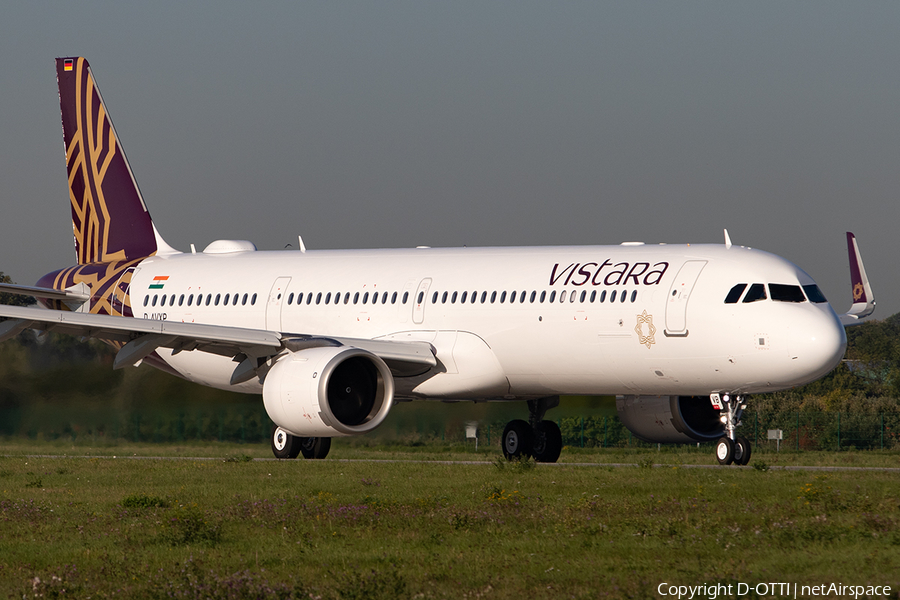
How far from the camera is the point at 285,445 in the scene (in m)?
26.2

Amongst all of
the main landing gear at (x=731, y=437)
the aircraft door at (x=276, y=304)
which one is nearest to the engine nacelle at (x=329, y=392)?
the aircraft door at (x=276, y=304)

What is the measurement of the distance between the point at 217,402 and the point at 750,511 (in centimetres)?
1780

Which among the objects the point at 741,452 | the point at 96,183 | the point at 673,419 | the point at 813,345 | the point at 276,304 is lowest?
the point at 741,452

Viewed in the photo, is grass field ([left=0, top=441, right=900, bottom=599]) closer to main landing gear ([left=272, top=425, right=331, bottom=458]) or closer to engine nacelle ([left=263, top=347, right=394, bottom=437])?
engine nacelle ([left=263, top=347, right=394, bottom=437])

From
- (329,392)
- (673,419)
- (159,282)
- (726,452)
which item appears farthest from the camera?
(159,282)

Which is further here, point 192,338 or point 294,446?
point 294,446

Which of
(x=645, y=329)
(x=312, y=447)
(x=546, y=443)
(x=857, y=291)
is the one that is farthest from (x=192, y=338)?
(x=857, y=291)

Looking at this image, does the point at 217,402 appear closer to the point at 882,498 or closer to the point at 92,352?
the point at 92,352

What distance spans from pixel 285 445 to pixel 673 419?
8177 mm

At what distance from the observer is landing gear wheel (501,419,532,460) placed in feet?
83.7

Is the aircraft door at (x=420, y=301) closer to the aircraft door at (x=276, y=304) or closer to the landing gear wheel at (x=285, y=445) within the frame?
the aircraft door at (x=276, y=304)

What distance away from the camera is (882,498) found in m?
15.4

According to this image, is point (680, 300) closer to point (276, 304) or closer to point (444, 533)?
point (276, 304)

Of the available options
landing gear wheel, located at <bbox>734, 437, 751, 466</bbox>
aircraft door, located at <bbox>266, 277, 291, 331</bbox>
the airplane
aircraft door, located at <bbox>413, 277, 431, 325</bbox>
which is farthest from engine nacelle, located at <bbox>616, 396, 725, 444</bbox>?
aircraft door, located at <bbox>266, 277, 291, 331</bbox>
